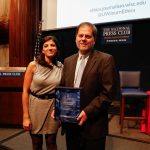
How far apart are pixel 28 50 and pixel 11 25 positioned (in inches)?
20.8

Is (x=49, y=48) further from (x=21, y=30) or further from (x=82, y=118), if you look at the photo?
(x=21, y=30)

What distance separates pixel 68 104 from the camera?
1.38 metres

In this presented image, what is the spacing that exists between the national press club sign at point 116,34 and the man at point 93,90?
115 inches

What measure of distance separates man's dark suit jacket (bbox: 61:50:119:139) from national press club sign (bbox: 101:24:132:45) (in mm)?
2949

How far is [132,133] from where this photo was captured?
343cm

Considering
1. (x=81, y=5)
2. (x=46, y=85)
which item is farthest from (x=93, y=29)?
(x=81, y=5)

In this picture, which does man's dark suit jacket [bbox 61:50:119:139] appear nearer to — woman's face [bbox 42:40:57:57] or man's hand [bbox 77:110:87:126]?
Result: man's hand [bbox 77:110:87:126]

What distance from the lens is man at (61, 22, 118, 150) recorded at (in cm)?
139

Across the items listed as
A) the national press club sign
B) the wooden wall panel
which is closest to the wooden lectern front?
the wooden wall panel

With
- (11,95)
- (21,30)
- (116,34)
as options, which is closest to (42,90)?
(11,95)

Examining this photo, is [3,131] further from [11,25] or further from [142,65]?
[142,65]

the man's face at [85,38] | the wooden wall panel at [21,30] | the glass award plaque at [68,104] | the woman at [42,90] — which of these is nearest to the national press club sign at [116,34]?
the wooden wall panel at [21,30]

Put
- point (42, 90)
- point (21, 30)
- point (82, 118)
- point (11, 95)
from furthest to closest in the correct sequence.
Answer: point (21, 30) → point (11, 95) → point (42, 90) → point (82, 118)

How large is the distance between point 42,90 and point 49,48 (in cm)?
33
